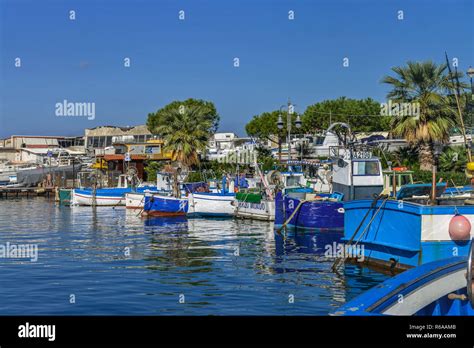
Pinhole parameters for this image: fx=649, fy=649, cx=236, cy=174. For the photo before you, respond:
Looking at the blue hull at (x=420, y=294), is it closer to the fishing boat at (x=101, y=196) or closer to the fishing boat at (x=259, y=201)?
the fishing boat at (x=259, y=201)

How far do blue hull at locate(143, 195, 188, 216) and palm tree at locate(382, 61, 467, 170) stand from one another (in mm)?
14895

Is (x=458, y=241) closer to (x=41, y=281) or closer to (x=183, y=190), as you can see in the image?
(x=41, y=281)

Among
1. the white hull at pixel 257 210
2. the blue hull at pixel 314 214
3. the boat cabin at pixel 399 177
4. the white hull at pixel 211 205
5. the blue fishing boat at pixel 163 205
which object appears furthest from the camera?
the blue fishing boat at pixel 163 205

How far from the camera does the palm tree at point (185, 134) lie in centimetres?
5841

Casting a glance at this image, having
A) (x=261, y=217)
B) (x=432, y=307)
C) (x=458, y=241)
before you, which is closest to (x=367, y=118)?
(x=261, y=217)

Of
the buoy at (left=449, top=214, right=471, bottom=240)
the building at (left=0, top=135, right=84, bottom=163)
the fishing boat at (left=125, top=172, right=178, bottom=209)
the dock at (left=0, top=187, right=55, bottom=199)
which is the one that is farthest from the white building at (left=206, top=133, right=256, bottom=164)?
the buoy at (left=449, top=214, right=471, bottom=240)

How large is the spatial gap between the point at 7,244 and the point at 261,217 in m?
14.3

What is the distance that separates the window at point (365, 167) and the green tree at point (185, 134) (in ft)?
98.8

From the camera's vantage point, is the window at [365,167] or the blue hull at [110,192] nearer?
the window at [365,167]

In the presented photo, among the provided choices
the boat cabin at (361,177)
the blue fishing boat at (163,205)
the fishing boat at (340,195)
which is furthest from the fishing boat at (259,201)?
the boat cabin at (361,177)

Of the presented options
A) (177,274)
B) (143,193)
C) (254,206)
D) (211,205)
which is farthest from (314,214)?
(143,193)

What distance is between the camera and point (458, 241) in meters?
15.9

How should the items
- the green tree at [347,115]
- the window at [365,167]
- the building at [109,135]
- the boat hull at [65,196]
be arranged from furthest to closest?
the building at [109,135] < the green tree at [347,115] < the boat hull at [65,196] < the window at [365,167]

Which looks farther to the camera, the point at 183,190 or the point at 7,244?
the point at 183,190
